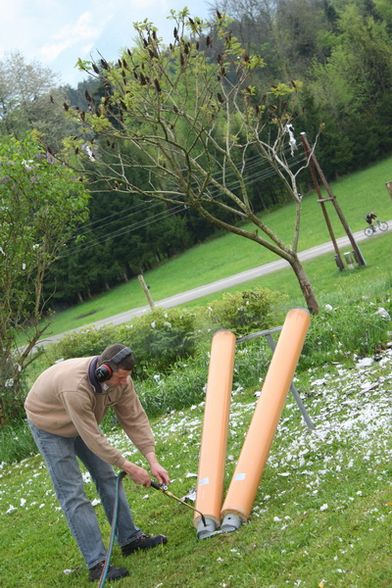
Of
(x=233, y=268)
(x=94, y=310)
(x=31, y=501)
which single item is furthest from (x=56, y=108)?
(x=31, y=501)

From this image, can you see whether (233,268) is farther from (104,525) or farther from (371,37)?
(104,525)

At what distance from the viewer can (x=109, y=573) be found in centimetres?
538

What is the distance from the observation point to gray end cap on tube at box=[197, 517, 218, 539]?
5484 millimetres

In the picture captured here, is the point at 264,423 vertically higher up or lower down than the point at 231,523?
higher up

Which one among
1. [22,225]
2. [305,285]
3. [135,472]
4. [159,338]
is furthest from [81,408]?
[22,225]

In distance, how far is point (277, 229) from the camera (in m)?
45.6

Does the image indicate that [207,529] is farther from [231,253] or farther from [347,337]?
[231,253]

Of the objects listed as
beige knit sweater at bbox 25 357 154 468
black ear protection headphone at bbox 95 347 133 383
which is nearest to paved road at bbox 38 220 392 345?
beige knit sweater at bbox 25 357 154 468

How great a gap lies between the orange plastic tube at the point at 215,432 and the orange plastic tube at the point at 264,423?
0.11 m

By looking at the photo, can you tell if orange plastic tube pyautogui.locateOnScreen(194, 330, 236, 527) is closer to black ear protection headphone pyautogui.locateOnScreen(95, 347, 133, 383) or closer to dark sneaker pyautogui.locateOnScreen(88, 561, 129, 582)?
dark sneaker pyautogui.locateOnScreen(88, 561, 129, 582)

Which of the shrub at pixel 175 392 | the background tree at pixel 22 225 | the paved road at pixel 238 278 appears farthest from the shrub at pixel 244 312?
the paved road at pixel 238 278

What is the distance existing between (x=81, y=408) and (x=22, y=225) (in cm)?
906

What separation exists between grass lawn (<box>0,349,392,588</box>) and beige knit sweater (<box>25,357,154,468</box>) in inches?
37.9

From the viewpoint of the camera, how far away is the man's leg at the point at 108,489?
18.6 feet
